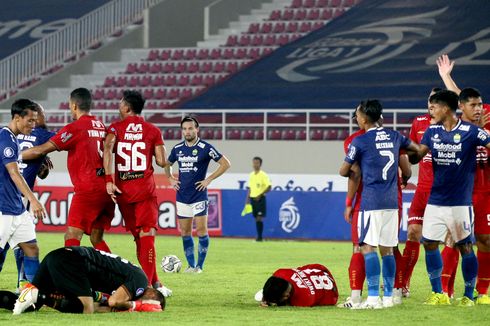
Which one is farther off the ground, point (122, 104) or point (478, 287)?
point (122, 104)

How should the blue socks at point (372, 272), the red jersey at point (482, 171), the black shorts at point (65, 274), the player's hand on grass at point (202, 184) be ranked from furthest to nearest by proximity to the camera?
the player's hand on grass at point (202, 184) → the red jersey at point (482, 171) → the blue socks at point (372, 272) → the black shorts at point (65, 274)

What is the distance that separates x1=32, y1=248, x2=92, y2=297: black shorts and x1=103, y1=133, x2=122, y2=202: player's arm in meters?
1.84

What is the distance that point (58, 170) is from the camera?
29484mm

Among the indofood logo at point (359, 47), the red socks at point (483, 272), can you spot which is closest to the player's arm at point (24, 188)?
the red socks at point (483, 272)

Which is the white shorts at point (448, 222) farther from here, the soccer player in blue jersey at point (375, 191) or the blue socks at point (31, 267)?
the blue socks at point (31, 267)

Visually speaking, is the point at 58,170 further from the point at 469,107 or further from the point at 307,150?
the point at 469,107

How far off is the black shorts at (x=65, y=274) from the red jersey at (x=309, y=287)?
6.87 ft

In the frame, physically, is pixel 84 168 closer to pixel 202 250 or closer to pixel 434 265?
pixel 434 265

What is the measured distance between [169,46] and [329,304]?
2678cm

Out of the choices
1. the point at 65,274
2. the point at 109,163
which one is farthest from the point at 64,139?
the point at 65,274

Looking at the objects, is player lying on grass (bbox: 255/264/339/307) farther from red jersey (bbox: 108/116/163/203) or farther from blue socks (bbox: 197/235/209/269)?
blue socks (bbox: 197/235/209/269)

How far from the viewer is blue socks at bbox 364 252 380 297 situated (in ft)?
34.9

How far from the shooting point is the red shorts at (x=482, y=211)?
456 inches

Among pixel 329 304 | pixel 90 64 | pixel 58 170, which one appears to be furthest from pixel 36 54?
pixel 329 304
